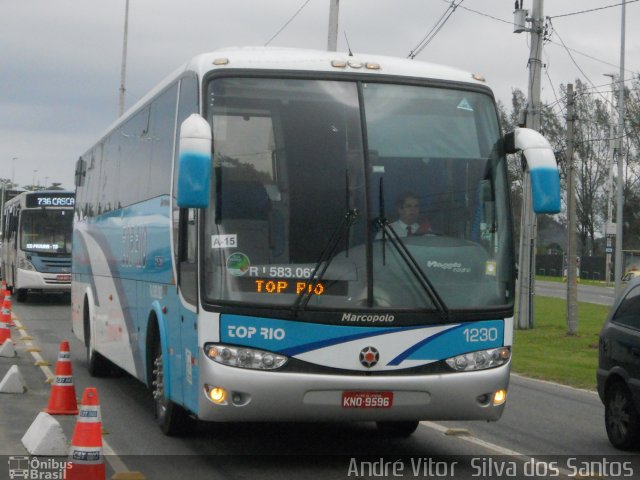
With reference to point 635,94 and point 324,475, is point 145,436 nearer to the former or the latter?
point 324,475

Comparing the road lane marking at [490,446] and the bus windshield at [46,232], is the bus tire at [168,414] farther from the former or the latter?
the bus windshield at [46,232]

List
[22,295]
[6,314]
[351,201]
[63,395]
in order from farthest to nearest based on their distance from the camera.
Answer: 1. [22,295]
2. [6,314]
3. [63,395]
4. [351,201]

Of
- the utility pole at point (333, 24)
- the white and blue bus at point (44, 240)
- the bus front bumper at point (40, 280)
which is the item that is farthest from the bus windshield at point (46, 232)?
the utility pole at point (333, 24)

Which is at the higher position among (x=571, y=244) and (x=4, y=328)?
(x=571, y=244)

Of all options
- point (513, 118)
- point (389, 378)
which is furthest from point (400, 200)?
point (513, 118)

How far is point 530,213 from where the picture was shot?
91.2 feet

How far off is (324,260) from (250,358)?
3.06 ft

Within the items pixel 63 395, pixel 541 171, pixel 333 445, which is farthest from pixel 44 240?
pixel 541 171

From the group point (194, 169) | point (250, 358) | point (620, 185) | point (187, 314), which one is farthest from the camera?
point (620, 185)

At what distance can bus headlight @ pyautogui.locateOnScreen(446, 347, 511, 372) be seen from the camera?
9.30 m

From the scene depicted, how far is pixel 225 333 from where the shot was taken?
9.04 meters

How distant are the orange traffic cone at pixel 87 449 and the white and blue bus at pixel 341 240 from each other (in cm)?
125

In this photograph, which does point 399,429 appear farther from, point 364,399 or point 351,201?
point 351,201

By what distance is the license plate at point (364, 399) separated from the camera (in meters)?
9.01
